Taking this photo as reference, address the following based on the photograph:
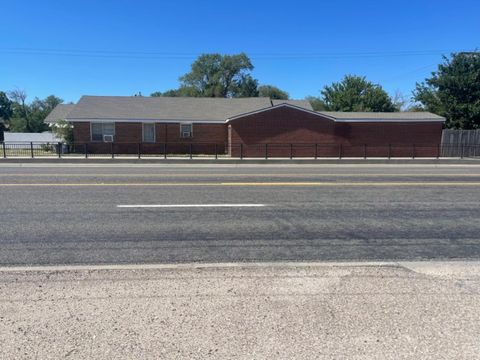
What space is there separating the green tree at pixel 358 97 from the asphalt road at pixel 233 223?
141 feet

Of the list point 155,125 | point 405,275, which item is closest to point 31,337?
point 405,275

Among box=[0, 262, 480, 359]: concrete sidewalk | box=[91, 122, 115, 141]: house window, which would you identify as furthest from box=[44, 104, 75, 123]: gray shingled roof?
box=[0, 262, 480, 359]: concrete sidewalk

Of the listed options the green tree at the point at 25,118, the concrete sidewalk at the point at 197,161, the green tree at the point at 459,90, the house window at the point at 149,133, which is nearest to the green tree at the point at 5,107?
the green tree at the point at 25,118

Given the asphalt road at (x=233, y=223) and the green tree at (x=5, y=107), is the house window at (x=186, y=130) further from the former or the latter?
the green tree at (x=5, y=107)

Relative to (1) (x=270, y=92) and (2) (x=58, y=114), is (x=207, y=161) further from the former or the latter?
(1) (x=270, y=92)


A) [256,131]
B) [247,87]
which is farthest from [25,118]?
[256,131]

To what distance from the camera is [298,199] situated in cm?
953

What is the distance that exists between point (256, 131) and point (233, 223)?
22.5 meters

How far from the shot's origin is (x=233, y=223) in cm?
704

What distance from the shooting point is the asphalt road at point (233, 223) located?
5.38 meters

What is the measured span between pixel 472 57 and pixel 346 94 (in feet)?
64.1

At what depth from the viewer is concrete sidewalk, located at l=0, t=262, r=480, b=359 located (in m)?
2.99

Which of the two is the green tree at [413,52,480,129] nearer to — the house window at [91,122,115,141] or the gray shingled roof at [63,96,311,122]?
the gray shingled roof at [63,96,311,122]

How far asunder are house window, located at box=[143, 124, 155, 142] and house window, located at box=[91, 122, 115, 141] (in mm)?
Answer: 2455
